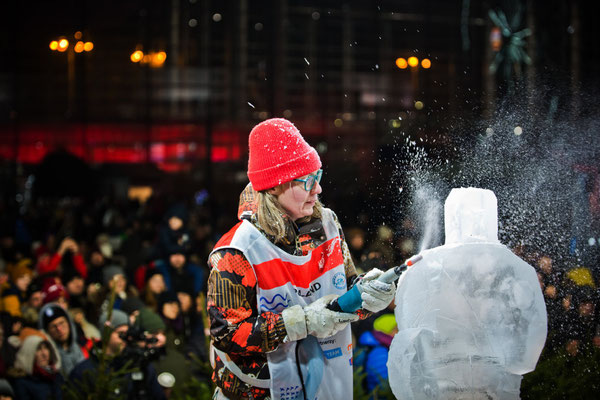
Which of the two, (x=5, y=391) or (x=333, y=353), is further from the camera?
(x=5, y=391)

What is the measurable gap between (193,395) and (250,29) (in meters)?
12.9

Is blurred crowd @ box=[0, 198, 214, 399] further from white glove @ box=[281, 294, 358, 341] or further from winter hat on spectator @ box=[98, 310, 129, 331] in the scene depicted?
white glove @ box=[281, 294, 358, 341]

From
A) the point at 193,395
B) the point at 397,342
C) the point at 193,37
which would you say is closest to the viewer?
the point at 397,342

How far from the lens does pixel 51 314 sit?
5.50 metres

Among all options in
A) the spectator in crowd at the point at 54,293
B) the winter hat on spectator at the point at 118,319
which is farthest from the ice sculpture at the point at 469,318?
the spectator in crowd at the point at 54,293

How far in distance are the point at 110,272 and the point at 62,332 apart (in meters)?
2.39

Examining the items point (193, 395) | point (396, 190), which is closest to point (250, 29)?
point (193, 395)

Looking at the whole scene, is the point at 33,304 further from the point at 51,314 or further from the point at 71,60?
the point at 71,60

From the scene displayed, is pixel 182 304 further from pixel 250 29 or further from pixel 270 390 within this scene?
pixel 250 29

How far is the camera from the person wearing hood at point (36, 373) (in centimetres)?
491

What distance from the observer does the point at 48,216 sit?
12633 mm

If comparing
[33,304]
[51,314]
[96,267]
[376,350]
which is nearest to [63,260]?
[96,267]

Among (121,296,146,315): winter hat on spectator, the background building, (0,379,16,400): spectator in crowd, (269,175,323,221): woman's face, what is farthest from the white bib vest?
the background building

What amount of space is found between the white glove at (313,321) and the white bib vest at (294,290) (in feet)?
0.41
